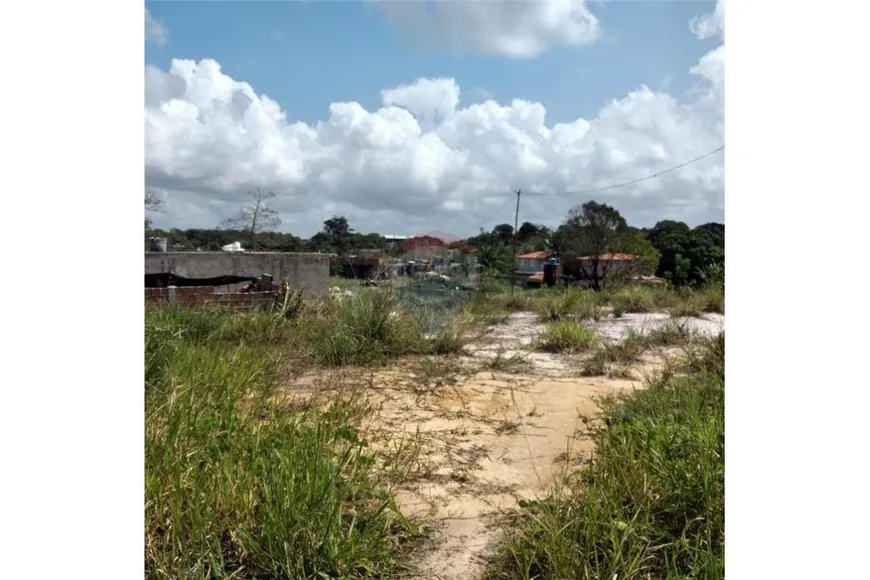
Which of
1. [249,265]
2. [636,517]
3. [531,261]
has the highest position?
[531,261]

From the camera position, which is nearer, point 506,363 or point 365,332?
point 506,363

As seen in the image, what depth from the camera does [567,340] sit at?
5.34 m

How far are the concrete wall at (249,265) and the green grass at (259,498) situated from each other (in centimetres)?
653

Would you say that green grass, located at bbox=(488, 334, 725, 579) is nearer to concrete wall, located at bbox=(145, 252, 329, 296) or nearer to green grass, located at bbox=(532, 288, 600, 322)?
green grass, located at bbox=(532, 288, 600, 322)

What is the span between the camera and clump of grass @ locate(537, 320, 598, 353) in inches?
Result: 208

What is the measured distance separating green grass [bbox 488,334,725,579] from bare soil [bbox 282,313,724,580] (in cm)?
15

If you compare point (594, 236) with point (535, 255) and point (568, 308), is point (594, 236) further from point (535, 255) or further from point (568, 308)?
point (568, 308)

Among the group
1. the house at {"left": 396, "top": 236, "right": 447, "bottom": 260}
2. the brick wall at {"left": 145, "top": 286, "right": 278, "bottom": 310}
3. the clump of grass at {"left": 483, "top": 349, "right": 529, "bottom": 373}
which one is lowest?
the clump of grass at {"left": 483, "top": 349, "right": 529, "bottom": 373}

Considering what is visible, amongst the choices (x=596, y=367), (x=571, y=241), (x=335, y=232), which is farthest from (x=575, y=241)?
(x=596, y=367)

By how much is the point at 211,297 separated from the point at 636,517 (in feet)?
18.4

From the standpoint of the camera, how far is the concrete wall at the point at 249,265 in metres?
8.89

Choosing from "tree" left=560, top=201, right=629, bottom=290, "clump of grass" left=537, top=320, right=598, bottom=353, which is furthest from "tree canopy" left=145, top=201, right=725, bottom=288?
"clump of grass" left=537, top=320, right=598, bottom=353
